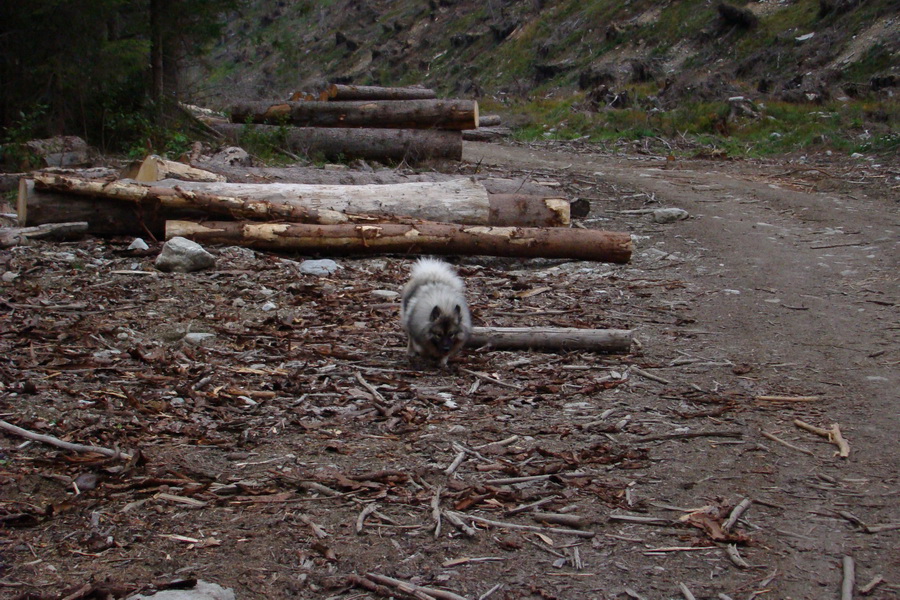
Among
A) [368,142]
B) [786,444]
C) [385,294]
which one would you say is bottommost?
[786,444]

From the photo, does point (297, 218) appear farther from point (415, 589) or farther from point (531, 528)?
point (415, 589)

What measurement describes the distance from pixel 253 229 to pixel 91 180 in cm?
215

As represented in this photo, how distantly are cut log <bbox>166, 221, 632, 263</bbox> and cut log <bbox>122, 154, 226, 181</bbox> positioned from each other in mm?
1676

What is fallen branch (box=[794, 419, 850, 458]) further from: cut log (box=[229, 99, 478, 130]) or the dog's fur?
cut log (box=[229, 99, 478, 130])

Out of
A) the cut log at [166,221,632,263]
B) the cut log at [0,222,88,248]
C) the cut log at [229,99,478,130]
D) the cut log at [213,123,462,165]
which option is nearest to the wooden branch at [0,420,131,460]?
the cut log at [166,221,632,263]

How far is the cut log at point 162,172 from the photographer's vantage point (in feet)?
35.4

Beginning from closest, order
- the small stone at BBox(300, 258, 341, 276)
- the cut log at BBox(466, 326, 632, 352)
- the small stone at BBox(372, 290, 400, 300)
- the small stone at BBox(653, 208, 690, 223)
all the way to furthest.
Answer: the cut log at BBox(466, 326, 632, 352) < the small stone at BBox(372, 290, 400, 300) < the small stone at BBox(300, 258, 341, 276) < the small stone at BBox(653, 208, 690, 223)

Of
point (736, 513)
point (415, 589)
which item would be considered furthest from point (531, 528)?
point (736, 513)

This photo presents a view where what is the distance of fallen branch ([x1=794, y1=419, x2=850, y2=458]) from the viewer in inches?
190

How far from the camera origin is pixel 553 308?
26.9ft

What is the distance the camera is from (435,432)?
17.2 ft

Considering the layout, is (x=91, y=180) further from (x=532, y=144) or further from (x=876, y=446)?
(x=532, y=144)

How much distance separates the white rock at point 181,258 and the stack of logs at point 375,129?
7.72 metres

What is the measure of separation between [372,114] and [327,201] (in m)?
6.94
